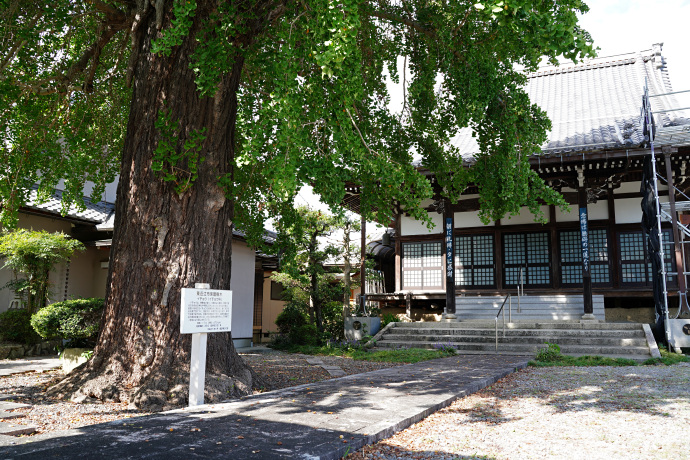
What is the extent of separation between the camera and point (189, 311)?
507cm

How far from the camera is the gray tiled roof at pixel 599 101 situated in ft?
44.5

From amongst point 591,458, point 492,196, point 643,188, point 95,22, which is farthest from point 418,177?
point 643,188

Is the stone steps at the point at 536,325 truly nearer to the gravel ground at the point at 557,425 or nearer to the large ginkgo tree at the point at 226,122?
the gravel ground at the point at 557,425

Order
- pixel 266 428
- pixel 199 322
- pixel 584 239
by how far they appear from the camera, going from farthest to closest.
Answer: pixel 584 239 < pixel 199 322 < pixel 266 428

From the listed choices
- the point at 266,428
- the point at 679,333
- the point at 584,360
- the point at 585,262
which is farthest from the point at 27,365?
the point at 679,333

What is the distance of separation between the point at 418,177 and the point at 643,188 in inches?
367

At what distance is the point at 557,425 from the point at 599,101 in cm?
1580

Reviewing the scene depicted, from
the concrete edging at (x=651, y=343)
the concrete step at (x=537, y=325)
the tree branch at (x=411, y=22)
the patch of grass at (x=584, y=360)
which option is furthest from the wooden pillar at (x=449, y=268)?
the tree branch at (x=411, y=22)

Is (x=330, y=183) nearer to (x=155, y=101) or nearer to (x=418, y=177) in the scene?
(x=418, y=177)

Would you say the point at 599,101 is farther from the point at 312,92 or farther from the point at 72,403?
the point at 72,403

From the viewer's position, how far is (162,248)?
5629 mm

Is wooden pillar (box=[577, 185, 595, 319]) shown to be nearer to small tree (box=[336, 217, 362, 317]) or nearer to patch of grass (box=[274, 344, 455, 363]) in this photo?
patch of grass (box=[274, 344, 455, 363])

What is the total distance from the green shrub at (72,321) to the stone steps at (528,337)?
7033 mm

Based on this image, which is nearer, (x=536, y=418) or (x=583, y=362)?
(x=536, y=418)
